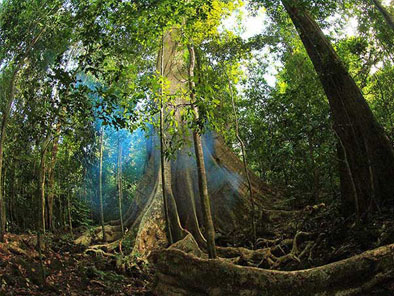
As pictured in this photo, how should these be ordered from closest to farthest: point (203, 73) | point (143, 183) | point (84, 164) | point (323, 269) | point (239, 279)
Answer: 1. point (323, 269)
2. point (239, 279)
3. point (203, 73)
4. point (143, 183)
5. point (84, 164)

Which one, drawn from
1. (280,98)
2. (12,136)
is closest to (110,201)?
(12,136)

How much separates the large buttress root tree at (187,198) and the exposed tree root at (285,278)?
129 inches

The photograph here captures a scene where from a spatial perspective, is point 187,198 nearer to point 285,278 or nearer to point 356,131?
point 356,131

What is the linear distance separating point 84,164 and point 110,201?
19.0ft

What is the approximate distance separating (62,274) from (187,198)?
3185 millimetres

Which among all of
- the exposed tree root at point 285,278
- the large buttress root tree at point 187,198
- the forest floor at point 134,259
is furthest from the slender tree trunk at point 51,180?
the exposed tree root at point 285,278

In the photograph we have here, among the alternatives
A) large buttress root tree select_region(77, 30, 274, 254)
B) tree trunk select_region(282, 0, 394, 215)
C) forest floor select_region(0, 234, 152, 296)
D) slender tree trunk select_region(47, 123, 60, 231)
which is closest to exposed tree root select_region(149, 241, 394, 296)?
forest floor select_region(0, 234, 152, 296)

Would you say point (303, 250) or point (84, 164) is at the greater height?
point (84, 164)

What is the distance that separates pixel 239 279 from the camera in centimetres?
310

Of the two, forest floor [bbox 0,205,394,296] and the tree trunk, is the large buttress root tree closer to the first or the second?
forest floor [bbox 0,205,394,296]

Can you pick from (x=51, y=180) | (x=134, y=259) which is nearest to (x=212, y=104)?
(x=134, y=259)

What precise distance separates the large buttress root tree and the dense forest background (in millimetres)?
61

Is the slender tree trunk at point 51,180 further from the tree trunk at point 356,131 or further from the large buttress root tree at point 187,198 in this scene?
the tree trunk at point 356,131

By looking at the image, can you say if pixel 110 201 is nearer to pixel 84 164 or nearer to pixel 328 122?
pixel 84 164
